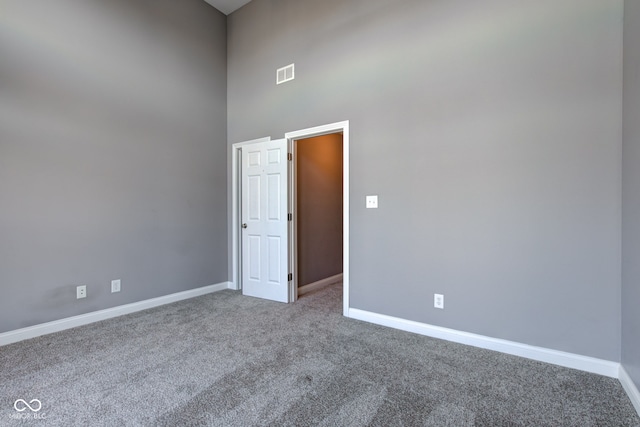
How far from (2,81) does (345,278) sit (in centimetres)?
358

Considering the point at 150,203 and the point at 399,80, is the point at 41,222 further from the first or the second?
the point at 399,80

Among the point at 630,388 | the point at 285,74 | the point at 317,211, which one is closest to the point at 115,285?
the point at 317,211

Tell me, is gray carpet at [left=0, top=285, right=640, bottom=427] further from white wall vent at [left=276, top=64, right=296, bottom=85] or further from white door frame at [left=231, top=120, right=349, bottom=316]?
white wall vent at [left=276, top=64, right=296, bottom=85]

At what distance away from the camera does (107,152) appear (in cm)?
308

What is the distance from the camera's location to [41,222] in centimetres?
265

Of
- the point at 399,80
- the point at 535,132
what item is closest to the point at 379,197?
the point at 399,80

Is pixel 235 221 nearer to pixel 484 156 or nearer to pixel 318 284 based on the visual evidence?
pixel 318 284

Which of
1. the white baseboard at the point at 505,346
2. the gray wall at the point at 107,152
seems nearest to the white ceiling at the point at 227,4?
the gray wall at the point at 107,152

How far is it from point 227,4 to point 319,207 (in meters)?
3.16

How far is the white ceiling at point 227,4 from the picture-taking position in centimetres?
399

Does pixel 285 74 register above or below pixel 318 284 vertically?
above

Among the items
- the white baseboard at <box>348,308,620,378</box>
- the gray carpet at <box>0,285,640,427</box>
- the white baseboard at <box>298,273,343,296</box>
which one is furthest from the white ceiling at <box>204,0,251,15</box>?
the white baseboard at <box>348,308,620,378</box>

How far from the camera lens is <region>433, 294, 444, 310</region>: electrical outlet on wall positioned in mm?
2574

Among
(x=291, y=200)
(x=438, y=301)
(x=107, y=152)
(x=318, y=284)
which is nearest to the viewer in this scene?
(x=438, y=301)
